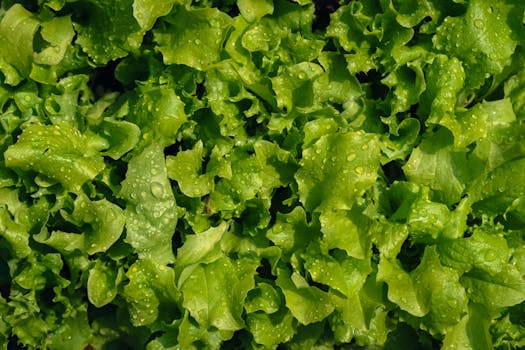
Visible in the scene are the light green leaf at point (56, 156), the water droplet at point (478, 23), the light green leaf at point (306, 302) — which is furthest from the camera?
the water droplet at point (478, 23)

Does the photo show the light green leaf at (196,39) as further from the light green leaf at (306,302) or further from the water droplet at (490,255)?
the water droplet at (490,255)

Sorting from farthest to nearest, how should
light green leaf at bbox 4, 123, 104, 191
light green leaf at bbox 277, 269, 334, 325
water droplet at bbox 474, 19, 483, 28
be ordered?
1. water droplet at bbox 474, 19, 483, 28
2. light green leaf at bbox 277, 269, 334, 325
3. light green leaf at bbox 4, 123, 104, 191

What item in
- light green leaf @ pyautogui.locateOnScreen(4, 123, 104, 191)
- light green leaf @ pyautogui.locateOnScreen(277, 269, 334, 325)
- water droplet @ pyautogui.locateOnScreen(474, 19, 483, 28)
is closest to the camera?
light green leaf @ pyautogui.locateOnScreen(4, 123, 104, 191)

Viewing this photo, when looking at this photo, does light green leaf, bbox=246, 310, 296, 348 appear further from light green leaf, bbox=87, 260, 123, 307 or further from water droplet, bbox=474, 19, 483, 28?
water droplet, bbox=474, 19, 483, 28

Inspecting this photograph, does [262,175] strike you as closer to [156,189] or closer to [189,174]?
[189,174]

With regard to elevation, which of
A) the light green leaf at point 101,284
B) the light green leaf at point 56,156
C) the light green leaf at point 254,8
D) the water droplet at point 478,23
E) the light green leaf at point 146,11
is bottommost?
the light green leaf at point 101,284

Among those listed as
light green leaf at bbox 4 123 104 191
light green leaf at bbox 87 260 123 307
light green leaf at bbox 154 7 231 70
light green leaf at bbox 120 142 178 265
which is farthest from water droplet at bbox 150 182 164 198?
light green leaf at bbox 154 7 231 70

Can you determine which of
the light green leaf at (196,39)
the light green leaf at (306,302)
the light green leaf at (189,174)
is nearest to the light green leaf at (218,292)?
the light green leaf at (306,302)

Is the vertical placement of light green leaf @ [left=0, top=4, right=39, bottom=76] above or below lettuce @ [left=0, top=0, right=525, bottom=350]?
above

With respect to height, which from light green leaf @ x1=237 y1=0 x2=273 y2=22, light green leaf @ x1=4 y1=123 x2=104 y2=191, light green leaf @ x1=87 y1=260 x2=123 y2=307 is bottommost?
light green leaf @ x1=87 y1=260 x2=123 y2=307
